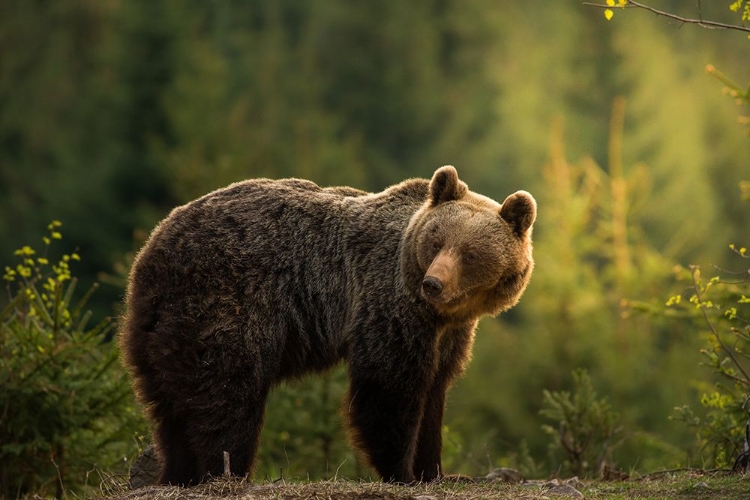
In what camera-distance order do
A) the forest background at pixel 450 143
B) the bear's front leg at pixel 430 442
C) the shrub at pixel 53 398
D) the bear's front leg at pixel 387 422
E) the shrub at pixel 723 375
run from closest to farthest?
the bear's front leg at pixel 387 422 → the bear's front leg at pixel 430 442 → the shrub at pixel 723 375 → the shrub at pixel 53 398 → the forest background at pixel 450 143

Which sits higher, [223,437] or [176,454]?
[223,437]

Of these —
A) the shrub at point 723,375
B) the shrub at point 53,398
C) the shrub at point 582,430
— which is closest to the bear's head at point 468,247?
the shrub at point 723,375

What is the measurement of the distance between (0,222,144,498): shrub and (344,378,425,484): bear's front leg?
2.74 meters

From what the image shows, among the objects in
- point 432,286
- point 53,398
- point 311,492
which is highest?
point 432,286

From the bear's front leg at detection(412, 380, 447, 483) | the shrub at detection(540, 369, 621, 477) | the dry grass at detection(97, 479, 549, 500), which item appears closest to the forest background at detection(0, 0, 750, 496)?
the shrub at detection(540, 369, 621, 477)

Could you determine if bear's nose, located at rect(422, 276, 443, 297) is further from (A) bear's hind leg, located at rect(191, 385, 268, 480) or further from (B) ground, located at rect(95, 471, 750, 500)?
(A) bear's hind leg, located at rect(191, 385, 268, 480)

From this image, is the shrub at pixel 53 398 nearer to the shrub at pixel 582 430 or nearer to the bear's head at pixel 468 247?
the bear's head at pixel 468 247

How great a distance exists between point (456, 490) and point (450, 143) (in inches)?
1394

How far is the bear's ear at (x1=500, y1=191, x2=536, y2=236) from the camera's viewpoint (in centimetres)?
732

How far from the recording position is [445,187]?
7.46 m

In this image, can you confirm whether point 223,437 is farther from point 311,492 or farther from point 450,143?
point 450,143

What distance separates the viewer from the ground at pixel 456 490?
6.29 meters

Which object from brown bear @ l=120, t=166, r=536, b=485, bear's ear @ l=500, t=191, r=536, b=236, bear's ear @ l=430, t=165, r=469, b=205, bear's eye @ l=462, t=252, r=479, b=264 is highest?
bear's ear @ l=430, t=165, r=469, b=205

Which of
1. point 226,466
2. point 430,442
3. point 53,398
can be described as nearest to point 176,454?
point 226,466
